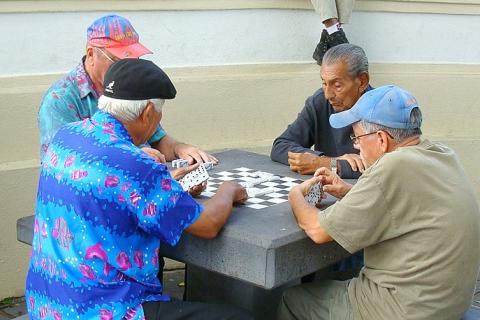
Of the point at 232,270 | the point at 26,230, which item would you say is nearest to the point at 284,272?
the point at 232,270

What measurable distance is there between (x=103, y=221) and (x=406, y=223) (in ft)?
3.58

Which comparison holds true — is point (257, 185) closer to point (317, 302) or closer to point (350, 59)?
point (317, 302)

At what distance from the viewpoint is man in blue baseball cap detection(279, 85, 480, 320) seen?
2809mm

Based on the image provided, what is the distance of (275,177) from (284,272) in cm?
102

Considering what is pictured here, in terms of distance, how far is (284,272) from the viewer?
2.83 m

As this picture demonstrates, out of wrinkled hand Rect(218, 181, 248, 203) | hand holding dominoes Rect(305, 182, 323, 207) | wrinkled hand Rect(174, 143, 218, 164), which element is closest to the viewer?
wrinkled hand Rect(218, 181, 248, 203)

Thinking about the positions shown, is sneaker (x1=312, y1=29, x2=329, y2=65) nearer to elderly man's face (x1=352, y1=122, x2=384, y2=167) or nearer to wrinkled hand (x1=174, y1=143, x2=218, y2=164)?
wrinkled hand (x1=174, y1=143, x2=218, y2=164)

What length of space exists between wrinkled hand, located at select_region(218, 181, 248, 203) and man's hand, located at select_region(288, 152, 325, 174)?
677mm

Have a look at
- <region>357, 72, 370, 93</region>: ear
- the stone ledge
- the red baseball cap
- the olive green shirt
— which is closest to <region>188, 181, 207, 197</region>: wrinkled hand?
the olive green shirt

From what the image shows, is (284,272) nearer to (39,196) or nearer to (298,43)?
(39,196)

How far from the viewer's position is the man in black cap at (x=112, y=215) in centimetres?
269

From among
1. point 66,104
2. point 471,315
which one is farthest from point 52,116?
point 471,315

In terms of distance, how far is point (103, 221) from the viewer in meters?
2.69

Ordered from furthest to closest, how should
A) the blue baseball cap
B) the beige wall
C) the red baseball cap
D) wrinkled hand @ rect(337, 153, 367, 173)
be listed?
the beige wall, wrinkled hand @ rect(337, 153, 367, 173), the red baseball cap, the blue baseball cap
